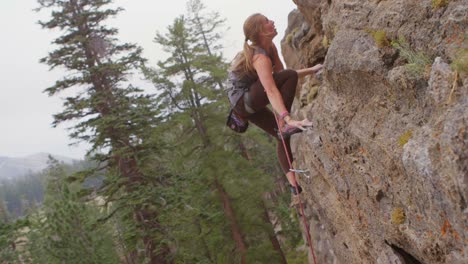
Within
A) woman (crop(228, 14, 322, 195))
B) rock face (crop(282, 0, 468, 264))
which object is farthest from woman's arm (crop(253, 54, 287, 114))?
rock face (crop(282, 0, 468, 264))

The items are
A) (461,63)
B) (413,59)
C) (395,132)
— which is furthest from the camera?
(395,132)

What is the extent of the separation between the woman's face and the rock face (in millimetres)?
856

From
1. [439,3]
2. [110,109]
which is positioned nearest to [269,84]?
[439,3]

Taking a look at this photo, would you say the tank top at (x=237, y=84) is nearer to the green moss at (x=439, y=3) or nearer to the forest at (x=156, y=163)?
the green moss at (x=439, y=3)

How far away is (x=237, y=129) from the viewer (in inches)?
227

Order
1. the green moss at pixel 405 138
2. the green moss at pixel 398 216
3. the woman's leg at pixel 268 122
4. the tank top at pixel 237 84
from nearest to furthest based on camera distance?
the green moss at pixel 405 138, the green moss at pixel 398 216, the tank top at pixel 237 84, the woman's leg at pixel 268 122

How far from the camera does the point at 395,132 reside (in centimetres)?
379

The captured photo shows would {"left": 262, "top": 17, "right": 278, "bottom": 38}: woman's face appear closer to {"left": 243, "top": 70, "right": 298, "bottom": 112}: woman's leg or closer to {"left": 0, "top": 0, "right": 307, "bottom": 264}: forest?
{"left": 243, "top": 70, "right": 298, "bottom": 112}: woman's leg

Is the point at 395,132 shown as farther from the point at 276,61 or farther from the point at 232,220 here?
the point at 232,220

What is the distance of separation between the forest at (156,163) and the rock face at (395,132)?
8.50 m

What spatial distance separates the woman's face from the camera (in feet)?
15.6

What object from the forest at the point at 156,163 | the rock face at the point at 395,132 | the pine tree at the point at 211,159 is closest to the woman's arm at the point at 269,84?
the rock face at the point at 395,132

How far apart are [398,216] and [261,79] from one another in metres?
2.17

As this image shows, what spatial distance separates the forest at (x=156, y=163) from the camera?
13211 mm
